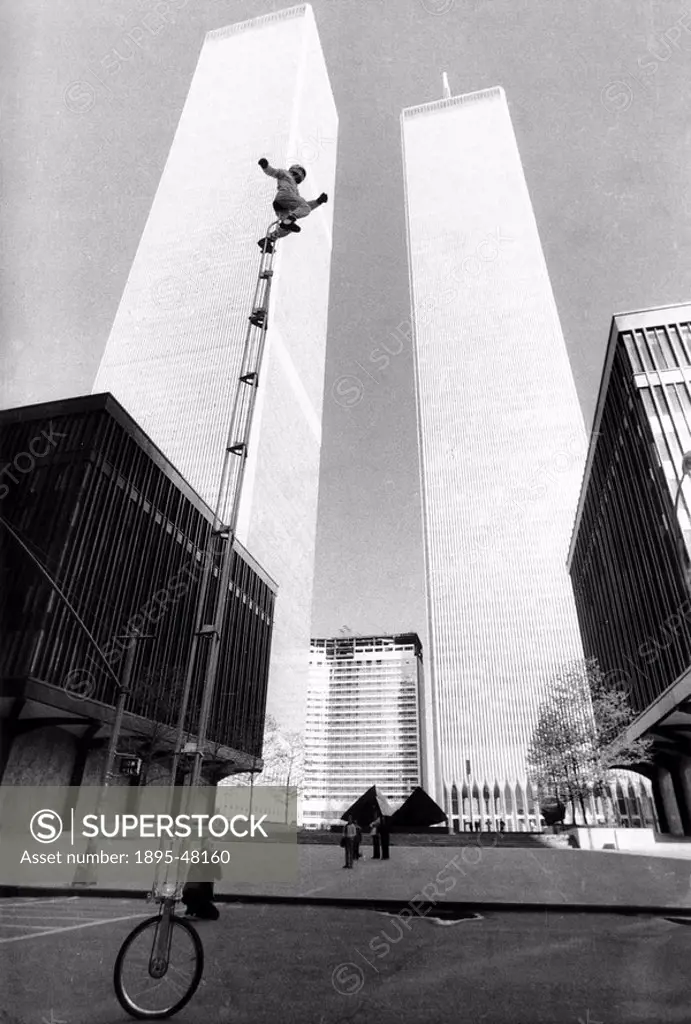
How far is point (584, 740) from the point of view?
42.3m

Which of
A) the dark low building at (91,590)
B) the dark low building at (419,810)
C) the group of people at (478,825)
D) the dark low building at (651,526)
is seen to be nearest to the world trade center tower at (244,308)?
the group of people at (478,825)

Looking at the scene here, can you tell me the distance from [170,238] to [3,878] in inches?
5240

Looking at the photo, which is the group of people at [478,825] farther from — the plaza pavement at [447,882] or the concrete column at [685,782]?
the plaza pavement at [447,882]

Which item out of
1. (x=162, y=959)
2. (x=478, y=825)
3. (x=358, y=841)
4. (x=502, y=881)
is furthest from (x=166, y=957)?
(x=478, y=825)

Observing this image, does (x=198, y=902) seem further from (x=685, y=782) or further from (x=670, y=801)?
(x=670, y=801)

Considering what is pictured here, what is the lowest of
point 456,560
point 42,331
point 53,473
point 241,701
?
point 42,331

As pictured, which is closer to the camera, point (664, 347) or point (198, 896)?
point (198, 896)

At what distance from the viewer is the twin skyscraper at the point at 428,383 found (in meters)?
113

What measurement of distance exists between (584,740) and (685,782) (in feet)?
37.4

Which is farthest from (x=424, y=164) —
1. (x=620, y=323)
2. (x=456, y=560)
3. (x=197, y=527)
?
(x=197, y=527)

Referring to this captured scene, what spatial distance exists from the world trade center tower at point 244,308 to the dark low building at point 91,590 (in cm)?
5305

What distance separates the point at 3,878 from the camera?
15359 millimetres

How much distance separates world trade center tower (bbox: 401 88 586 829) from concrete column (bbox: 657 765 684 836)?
56626 millimetres

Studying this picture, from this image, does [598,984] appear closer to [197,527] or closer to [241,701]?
[197,527]
